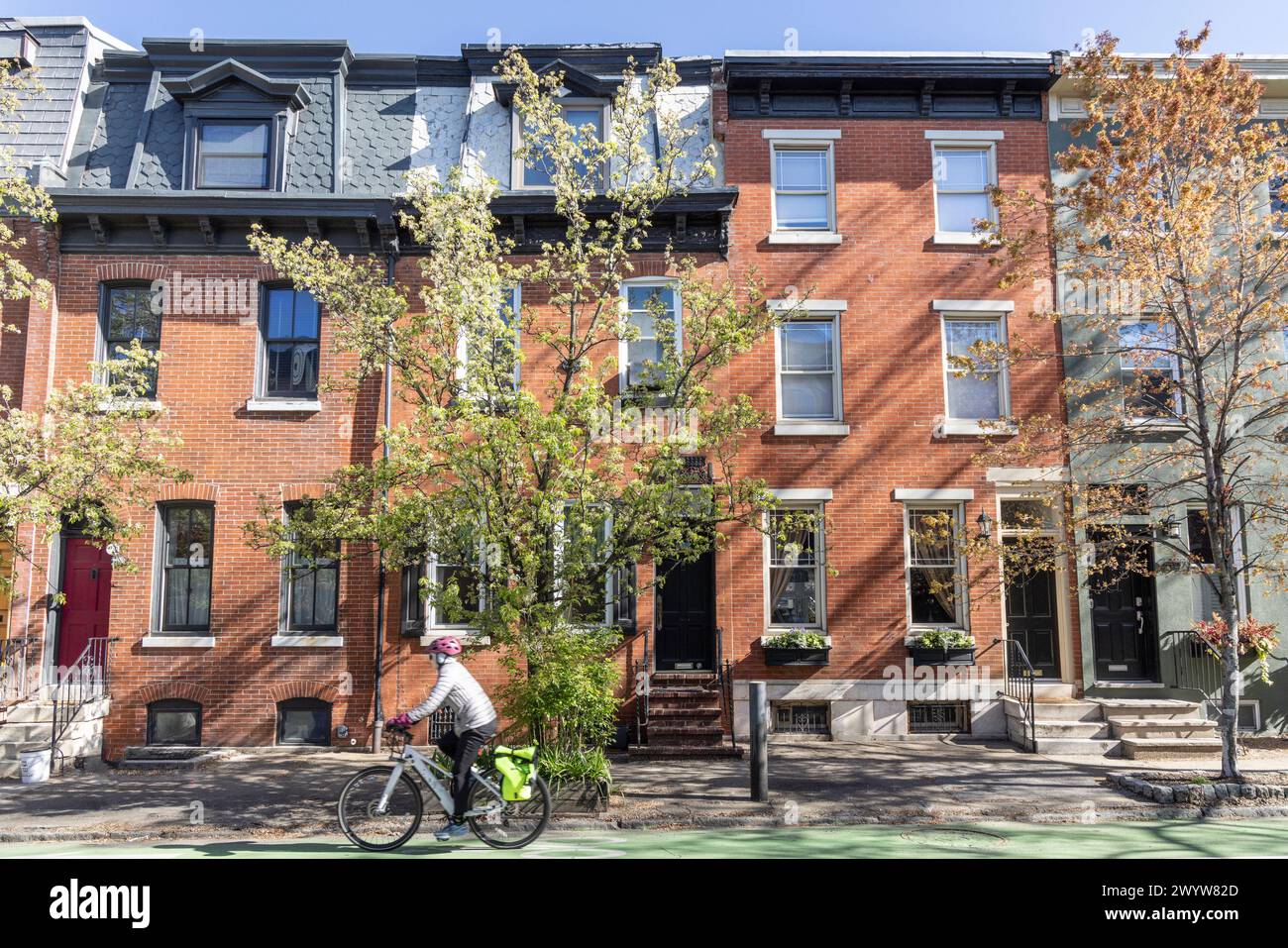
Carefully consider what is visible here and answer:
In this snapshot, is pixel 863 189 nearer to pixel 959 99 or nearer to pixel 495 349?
pixel 959 99

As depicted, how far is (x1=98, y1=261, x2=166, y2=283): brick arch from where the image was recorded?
47.8 ft

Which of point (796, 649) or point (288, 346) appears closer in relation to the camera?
point (796, 649)

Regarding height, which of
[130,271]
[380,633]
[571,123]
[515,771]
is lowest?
[515,771]

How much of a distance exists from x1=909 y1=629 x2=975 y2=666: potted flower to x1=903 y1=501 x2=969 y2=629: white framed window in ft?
1.16

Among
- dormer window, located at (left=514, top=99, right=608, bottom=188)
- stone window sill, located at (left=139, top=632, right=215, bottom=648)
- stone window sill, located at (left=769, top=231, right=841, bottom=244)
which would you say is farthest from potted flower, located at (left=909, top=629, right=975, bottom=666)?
stone window sill, located at (left=139, top=632, right=215, bottom=648)

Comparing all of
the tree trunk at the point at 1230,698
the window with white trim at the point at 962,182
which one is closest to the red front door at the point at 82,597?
the window with white trim at the point at 962,182

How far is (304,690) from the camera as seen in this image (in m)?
13.9

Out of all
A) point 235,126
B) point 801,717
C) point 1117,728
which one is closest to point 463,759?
point 801,717

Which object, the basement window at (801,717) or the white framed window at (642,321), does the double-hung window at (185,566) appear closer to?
the white framed window at (642,321)

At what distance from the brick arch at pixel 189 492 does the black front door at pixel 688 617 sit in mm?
6928

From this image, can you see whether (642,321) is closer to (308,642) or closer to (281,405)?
(281,405)

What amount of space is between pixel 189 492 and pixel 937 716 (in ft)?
39.4

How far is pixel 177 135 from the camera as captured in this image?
1518 centimetres

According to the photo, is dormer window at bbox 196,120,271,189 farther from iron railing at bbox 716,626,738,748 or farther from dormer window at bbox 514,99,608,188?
iron railing at bbox 716,626,738,748
